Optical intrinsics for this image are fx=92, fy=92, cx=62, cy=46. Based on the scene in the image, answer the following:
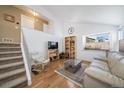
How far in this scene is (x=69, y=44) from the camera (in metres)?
5.81

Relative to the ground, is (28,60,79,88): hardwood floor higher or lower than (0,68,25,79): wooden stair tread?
A: lower

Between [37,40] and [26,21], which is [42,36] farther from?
[26,21]

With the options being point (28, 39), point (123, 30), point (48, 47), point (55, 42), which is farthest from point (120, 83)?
point (55, 42)

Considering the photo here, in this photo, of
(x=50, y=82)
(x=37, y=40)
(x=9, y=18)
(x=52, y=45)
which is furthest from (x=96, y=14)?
(x=9, y=18)

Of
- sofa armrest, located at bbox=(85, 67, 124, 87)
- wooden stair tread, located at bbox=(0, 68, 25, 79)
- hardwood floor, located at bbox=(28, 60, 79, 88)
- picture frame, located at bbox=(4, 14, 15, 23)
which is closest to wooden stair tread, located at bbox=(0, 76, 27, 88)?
wooden stair tread, located at bbox=(0, 68, 25, 79)

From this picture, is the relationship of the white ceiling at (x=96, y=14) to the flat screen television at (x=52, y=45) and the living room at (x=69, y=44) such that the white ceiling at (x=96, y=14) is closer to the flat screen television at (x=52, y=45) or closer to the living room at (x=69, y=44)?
the living room at (x=69, y=44)

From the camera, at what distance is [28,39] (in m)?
3.92

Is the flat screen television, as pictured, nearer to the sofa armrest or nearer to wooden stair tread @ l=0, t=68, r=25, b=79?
wooden stair tread @ l=0, t=68, r=25, b=79

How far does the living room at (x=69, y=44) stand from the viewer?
2036mm

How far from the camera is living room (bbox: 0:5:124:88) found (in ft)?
6.68

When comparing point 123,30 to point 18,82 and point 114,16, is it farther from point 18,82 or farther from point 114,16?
point 18,82

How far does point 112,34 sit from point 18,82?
2618 millimetres

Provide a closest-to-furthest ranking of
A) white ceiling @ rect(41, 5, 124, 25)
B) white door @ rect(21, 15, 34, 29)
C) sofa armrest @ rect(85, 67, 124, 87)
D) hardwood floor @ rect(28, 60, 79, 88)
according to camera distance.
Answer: sofa armrest @ rect(85, 67, 124, 87) → hardwood floor @ rect(28, 60, 79, 88) → white ceiling @ rect(41, 5, 124, 25) → white door @ rect(21, 15, 34, 29)
